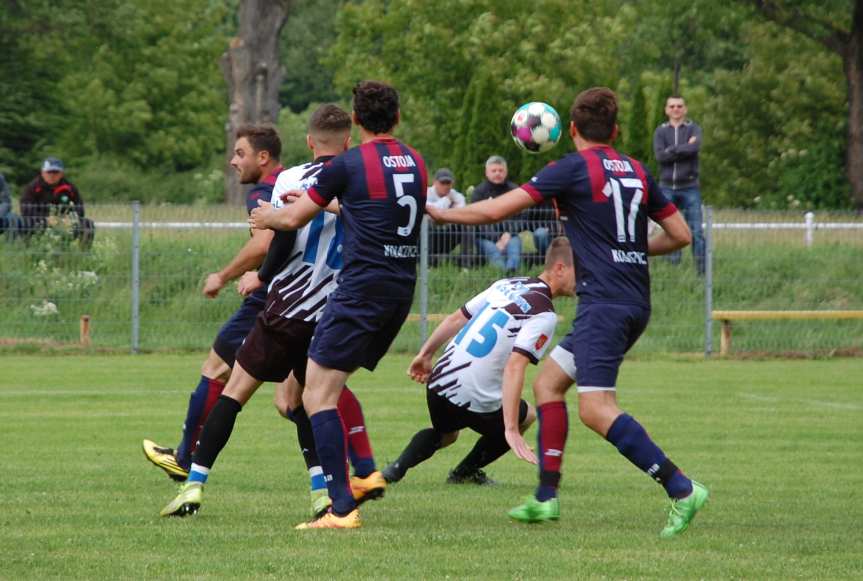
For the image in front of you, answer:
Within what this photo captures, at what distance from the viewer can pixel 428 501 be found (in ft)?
28.0

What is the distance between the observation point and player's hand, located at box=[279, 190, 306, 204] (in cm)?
757

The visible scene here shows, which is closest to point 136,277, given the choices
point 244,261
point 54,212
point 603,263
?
point 54,212

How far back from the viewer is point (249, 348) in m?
7.91

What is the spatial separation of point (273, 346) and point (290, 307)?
213mm

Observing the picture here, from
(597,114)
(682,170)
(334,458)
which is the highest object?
(682,170)

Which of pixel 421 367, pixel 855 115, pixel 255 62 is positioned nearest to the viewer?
pixel 421 367

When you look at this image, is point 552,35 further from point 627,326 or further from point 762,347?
point 627,326

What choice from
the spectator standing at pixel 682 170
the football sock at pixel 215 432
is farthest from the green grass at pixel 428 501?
the spectator standing at pixel 682 170

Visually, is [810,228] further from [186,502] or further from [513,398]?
[186,502]

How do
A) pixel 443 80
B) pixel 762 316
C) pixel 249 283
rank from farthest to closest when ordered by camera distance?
pixel 443 80
pixel 762 316
pixel 249 283

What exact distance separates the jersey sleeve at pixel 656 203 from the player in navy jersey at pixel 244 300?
192 centimetres

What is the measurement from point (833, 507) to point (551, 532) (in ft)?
6.15

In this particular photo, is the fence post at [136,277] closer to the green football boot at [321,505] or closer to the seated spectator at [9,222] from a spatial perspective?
the seated spectator at [9,222]

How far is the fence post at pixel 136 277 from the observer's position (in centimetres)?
2002
